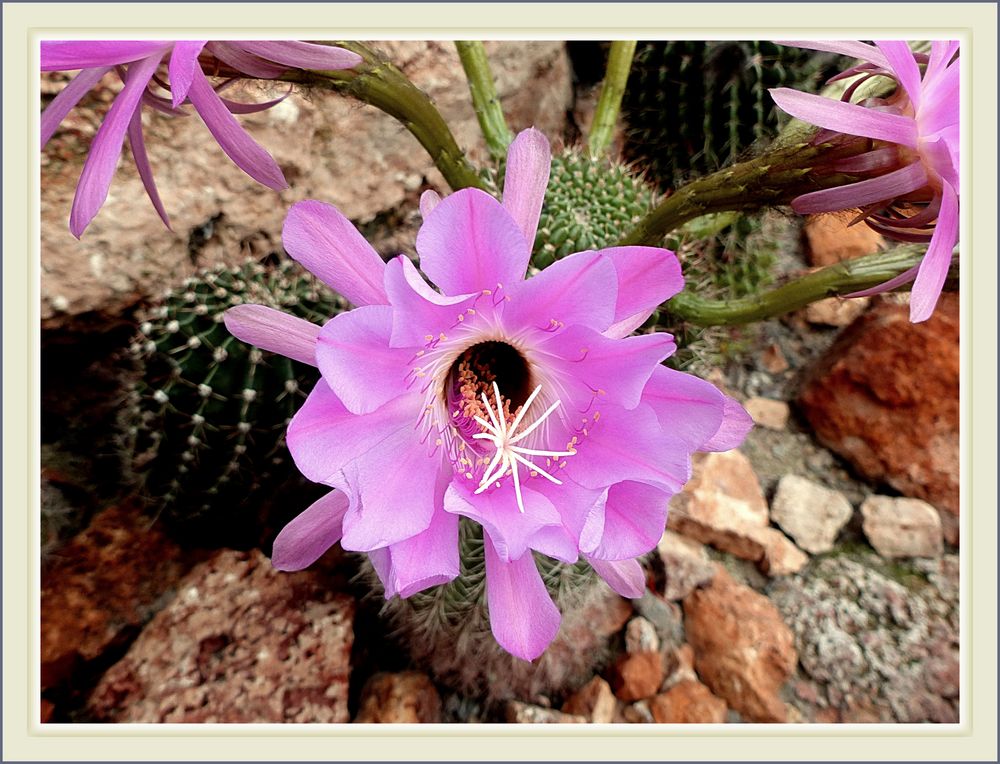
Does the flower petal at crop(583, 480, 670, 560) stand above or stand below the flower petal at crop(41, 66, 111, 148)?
below

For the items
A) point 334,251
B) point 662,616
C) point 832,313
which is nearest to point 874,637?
point 662,616

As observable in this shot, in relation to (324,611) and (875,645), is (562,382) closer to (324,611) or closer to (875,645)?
(324,611)

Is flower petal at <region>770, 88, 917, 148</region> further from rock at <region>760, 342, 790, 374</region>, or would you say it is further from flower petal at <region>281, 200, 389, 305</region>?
rock at <region>760, 342, 790, 374</region>

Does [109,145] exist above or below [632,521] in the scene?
above

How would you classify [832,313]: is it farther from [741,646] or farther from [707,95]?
[741,646]

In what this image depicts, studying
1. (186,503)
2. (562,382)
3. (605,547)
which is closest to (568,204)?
(562,382)

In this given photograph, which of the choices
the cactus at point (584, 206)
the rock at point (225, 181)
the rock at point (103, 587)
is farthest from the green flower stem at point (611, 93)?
the rock at point (103, 587)

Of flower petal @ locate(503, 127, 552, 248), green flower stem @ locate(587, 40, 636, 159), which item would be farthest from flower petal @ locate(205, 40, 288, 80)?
green flower stem @ locate(587, 40, 636, 159)
